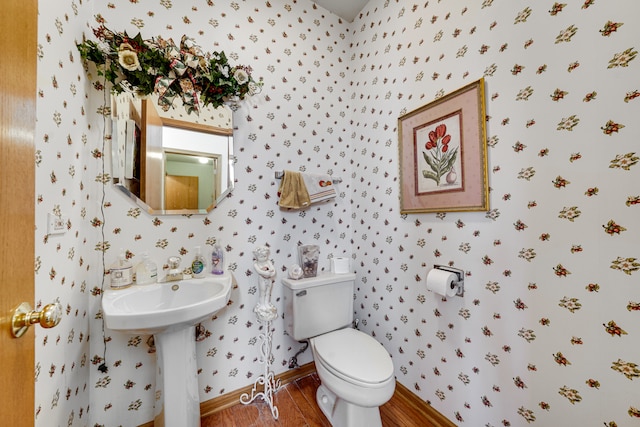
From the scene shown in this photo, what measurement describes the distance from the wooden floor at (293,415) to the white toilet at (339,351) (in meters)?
0.09

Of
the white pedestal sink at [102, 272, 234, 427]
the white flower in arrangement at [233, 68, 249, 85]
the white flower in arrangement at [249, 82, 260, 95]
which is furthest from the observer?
the white flower in arrangement at [249, 82, 260, 95]

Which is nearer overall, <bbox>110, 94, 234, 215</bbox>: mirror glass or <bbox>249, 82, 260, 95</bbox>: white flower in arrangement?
<bbox>110, 94, 234, 215</bbox>: mirror glass

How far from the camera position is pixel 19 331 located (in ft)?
1.49

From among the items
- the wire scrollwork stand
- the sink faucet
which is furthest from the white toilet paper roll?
the sink faucet

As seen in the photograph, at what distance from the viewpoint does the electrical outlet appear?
0.81 meters

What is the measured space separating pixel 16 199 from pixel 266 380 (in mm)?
1513

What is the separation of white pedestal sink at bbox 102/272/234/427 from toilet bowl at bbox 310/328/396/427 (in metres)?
0.63

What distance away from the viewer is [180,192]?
1.36m

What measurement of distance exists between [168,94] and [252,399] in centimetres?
189

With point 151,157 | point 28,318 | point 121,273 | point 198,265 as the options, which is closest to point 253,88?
point 151,157

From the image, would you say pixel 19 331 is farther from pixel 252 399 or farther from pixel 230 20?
pixel 230 20

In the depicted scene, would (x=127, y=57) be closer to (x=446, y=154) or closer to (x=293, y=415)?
(x=446, y=154)

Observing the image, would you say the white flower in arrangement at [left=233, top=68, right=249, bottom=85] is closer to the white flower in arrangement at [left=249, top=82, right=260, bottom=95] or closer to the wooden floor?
the white flower in arrangement at [left=249, top=82, right=260, bottom=95]

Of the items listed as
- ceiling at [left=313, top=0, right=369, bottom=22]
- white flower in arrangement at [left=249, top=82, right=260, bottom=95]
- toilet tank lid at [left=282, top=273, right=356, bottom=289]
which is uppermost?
ceiling at [left=313, top=0, right=369, bottom=22]
